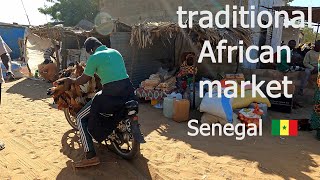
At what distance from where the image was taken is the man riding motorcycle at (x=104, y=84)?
3.55 meters

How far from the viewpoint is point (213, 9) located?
10.6 m

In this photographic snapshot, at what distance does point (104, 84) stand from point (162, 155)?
158 cm

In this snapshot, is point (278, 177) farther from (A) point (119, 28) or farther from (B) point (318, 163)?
(A) point (119, 28)

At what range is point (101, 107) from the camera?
362cm

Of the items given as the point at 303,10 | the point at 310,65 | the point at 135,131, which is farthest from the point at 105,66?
the point at 303,10

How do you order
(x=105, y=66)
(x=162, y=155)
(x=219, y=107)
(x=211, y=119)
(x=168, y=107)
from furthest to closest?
(x=168, y=107), (x=211, y=119), (x=219, y=107), (x=162, y=155), (x=105, y=66)

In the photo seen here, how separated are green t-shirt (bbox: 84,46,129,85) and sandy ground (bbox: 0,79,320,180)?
1.29 metres

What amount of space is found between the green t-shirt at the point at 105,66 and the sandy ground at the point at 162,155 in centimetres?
129

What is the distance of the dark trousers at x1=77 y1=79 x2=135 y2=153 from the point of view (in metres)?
3.60

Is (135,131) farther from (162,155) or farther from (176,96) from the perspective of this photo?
(176,96)

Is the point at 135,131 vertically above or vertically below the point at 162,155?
above

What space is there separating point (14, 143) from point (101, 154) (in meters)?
1.75

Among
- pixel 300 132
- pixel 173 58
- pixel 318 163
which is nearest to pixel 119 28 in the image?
pixel 173 58

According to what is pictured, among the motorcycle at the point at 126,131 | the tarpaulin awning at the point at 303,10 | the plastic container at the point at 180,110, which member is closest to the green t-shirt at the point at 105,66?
the motorcycle at the point at 126,131
